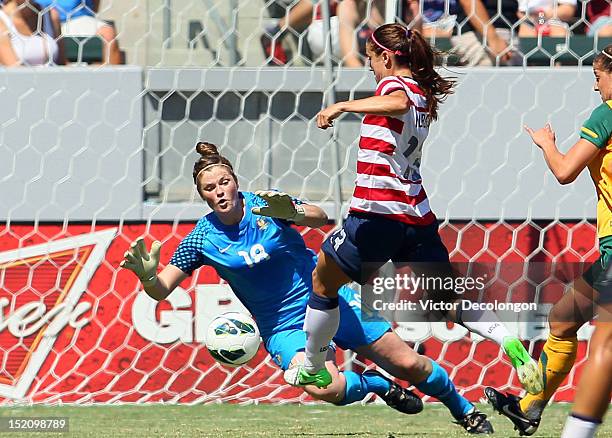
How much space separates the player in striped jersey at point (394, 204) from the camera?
451cm

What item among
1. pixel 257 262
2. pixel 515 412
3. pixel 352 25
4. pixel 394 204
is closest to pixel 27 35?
pixel 352 25

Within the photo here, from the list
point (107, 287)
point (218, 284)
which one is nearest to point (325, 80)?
point (218, 284)

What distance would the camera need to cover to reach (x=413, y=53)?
4594mm

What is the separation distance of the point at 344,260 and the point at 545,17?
3739 mm

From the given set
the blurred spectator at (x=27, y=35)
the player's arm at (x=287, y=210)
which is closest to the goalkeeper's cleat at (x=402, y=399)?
the player's arm at (x=287, y=210)

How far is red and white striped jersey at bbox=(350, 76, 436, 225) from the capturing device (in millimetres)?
4527

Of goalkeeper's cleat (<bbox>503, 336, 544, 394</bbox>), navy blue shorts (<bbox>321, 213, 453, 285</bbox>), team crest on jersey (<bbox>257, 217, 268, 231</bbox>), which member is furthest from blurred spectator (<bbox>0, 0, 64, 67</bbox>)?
goalkeeper's cleat (<bbox>503, 336, 544, 394</bbox>)

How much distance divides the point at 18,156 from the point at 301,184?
69.9 inches

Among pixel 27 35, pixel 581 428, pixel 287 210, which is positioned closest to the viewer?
pixel 581 428

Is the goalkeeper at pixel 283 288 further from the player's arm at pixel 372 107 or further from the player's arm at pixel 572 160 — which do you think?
the player's arm at pixel 572 160

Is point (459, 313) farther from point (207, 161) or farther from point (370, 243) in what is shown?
point (207, 161)

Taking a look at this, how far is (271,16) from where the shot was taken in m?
7.36

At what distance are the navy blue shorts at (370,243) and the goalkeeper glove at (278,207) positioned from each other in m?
0.42

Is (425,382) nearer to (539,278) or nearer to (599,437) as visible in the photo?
(599,437)
